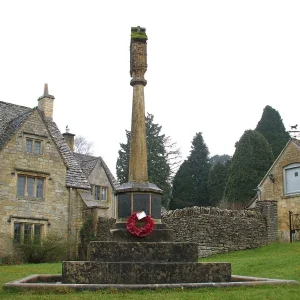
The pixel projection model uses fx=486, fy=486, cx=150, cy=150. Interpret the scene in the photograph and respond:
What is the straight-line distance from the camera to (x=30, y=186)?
27.1 meters

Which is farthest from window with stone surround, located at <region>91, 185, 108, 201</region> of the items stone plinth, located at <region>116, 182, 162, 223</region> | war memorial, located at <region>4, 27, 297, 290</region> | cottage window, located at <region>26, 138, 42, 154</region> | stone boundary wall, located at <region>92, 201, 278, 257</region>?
stone plinth, located at <region>116, 182, 162, 223</region>

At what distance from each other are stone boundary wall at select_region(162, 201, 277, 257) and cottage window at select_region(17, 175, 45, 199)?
826 centimetres

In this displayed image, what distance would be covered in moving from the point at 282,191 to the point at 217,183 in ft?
67.8

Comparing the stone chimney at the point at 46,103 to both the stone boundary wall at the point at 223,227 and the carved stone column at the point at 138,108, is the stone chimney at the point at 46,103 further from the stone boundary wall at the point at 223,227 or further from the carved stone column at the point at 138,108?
the carved stone column at the point at 138,108

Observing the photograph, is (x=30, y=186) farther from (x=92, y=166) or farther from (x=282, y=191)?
(x=282, y=191)

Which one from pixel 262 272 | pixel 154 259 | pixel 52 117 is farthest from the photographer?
pixel 52 117

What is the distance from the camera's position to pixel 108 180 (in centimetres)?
3650

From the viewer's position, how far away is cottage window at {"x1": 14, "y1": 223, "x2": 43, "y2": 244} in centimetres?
2586

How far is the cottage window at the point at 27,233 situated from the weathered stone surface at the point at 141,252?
15102 millimetres

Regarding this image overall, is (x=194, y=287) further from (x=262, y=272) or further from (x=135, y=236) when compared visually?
(x=262, y=272)

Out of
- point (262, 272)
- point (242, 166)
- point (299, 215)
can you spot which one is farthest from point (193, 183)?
point (262, 272)

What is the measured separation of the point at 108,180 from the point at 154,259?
24.9 meters

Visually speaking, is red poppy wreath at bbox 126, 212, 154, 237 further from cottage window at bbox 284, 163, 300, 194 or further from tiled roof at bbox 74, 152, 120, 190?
tiled roof at bbox 74, 152, 120, 190

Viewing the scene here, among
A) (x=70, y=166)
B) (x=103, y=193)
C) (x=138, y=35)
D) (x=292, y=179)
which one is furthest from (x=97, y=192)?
(x=138, y=35)
